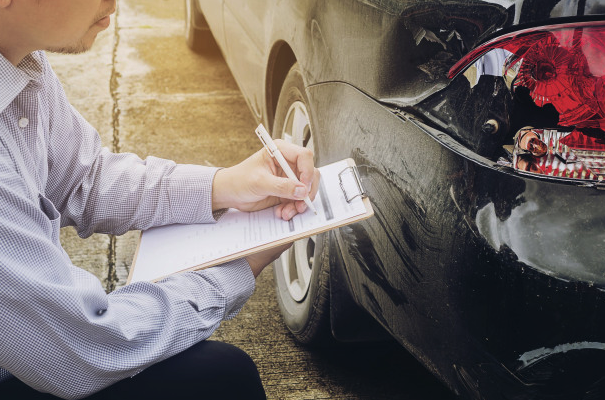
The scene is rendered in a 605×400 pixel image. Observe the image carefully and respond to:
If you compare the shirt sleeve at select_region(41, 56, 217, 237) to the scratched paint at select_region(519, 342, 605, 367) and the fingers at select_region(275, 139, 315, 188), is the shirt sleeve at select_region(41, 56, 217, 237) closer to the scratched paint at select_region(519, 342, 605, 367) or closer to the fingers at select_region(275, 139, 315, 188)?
the fingers at select_region(275, 139, 315, 188)

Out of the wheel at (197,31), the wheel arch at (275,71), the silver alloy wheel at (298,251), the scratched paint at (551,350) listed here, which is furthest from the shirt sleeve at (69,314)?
the wheel at (197,31)

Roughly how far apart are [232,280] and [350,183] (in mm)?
351

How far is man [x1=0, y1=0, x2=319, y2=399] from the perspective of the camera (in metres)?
1.12

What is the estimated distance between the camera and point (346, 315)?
77.1 inches

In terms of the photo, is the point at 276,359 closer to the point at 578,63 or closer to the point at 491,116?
the point at 491,116

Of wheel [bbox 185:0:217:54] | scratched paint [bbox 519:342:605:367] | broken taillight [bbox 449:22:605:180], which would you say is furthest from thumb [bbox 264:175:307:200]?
wheel [bbox 185:0:217:54]

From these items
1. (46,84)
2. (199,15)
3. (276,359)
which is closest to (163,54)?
(199,15)

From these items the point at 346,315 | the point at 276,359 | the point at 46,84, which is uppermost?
the point at 46,84

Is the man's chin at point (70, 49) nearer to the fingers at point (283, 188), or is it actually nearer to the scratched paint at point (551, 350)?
the fingers at point (283, 188)

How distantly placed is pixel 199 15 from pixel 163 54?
0.51 metres

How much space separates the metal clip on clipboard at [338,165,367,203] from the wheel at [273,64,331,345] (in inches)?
15.7

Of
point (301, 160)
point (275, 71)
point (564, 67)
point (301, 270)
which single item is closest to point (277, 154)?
point (301, 160)

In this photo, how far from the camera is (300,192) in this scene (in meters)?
1.45

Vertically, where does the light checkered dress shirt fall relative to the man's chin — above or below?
below
